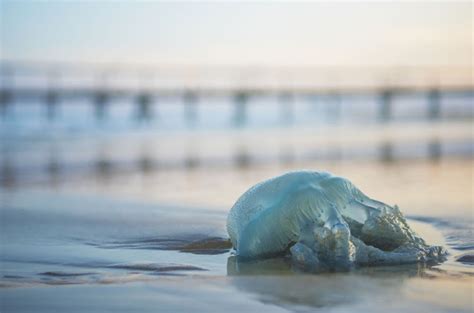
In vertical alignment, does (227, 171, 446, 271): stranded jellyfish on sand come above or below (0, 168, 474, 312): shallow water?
above

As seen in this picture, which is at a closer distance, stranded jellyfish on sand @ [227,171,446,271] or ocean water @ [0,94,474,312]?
ocean water @ [0,94,474,312]

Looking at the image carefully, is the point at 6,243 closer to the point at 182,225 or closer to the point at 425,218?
the point at 182,225

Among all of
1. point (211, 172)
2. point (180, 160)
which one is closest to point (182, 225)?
point (211, 172)

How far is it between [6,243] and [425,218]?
3.09 metres

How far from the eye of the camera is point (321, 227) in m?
4.21

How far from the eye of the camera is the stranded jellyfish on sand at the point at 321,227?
13.8 ft

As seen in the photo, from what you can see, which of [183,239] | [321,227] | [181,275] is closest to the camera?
[181,275]

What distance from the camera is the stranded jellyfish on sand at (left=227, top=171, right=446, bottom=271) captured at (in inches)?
165

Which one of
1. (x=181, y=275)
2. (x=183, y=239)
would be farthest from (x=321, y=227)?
(x=183, y=239)

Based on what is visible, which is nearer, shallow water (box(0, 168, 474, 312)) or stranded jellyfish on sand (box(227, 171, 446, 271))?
shallow water (box(0, 168, 474, 312))

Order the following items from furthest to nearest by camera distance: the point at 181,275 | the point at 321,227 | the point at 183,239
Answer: the point at 183,239 < the point at 321,227 < the point at 181,275

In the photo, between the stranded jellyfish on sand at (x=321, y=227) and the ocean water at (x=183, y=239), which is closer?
the ocean water at (x=183, y=239)

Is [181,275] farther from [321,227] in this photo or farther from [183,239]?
[183,239]

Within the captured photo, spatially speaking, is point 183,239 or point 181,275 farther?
point 183,239
